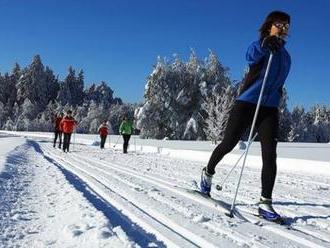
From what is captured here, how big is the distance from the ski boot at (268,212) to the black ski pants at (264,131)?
0.10 m

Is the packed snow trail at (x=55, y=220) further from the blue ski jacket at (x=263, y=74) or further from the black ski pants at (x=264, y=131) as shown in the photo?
the blue ski jacket at (x=263, y=74)

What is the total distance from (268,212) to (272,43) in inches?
63.6

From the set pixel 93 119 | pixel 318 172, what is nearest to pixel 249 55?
pixel 318 172

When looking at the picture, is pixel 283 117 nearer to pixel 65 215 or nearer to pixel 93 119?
pixel 93 119

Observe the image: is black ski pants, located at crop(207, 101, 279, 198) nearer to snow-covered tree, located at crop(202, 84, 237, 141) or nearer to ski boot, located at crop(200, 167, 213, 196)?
ski boot, located at crop(200, 167, 213, 196)

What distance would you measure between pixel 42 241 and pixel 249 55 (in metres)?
2.76

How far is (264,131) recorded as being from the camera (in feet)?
16.9

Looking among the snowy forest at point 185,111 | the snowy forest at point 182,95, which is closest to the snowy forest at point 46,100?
the snowy forest at point 185,111

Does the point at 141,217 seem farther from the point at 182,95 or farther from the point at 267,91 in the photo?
the point at 182,95

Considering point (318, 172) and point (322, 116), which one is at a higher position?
point (322, 116)

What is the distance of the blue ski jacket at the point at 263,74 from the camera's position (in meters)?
5.11

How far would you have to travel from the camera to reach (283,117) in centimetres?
7006

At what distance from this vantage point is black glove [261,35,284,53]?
4977mm

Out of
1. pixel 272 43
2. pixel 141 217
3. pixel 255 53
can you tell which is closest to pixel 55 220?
pixel 141 217
